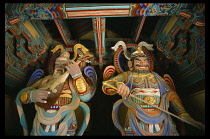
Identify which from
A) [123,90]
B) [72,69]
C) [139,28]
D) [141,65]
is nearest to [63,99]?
[72,69]

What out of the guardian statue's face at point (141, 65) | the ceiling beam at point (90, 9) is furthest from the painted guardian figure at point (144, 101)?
the ceiling beam at point (90, 9)

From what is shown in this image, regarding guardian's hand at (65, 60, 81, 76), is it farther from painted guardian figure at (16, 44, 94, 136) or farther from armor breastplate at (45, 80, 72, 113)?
armor breastplate at (45, 80, 72, 113)

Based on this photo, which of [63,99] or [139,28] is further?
[139,28]

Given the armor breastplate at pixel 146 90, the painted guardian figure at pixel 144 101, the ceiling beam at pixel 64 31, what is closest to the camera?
the painted guardian figure at pixel 144 101

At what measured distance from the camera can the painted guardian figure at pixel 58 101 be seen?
2.62m

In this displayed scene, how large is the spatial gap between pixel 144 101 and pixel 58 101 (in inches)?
54.0

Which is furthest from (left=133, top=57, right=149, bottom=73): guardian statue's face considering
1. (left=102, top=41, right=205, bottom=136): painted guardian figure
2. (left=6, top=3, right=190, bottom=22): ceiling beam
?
(left=6, top=3, right=190, bottom=22): ceiling beam

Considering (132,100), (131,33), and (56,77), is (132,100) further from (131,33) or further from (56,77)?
(131,33)

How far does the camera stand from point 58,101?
277cm

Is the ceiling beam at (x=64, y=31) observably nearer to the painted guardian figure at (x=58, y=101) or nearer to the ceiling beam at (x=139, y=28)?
the painted guardian figure at (x=58, y=101)

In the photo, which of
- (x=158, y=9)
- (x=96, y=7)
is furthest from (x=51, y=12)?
(x=158, y=9)

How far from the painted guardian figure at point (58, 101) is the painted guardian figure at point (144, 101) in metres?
0.49

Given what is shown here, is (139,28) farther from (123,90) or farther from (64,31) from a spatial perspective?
(64,31)

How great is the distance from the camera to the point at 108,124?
3.55 metres
